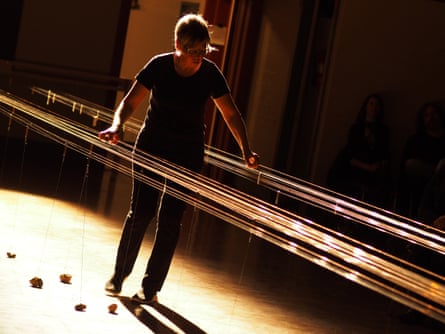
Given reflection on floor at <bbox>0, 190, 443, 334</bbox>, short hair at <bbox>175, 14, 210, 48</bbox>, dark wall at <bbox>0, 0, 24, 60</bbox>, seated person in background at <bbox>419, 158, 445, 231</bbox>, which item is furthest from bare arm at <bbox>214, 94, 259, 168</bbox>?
dark wall at <bbox>0, 0, 24, 60</bbox>

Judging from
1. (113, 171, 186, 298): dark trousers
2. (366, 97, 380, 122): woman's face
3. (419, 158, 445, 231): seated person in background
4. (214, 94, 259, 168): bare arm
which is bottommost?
(113, 171, 186, 298): dark trousers

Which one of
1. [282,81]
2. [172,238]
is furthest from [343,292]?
[282,81]

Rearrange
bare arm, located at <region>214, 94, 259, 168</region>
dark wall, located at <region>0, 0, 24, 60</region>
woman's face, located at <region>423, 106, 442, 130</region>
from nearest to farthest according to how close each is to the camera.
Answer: bare arm, located at <region>214, 94, 259, 168</region> < woman's face, located at <region>423, 106, 442, 130</region> < dark wall, located at <region>0, 0, 24, 60</region>

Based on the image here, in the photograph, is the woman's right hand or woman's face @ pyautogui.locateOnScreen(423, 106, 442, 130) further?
woman's face @ pyautogui.locateOnScreen(423, 106, 442, 130)

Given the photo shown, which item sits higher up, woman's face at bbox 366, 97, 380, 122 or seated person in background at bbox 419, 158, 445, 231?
woman's face at bbox 366, 97, 380, 122

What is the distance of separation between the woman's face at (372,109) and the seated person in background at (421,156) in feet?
1.70

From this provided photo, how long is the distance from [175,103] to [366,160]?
3973 mm

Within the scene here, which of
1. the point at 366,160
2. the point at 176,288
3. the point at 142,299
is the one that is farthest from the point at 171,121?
the point at 366,160

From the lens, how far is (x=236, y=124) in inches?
171

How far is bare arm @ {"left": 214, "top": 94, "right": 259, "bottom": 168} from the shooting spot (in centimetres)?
427

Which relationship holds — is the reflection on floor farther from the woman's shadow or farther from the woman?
the woman

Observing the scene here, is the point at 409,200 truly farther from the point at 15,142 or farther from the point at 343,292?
the point at 15,142

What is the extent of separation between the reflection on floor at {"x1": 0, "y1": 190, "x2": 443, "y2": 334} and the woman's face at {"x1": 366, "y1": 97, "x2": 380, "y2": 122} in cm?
193

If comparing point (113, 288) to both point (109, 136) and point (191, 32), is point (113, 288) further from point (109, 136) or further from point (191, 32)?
point (191, 32)
